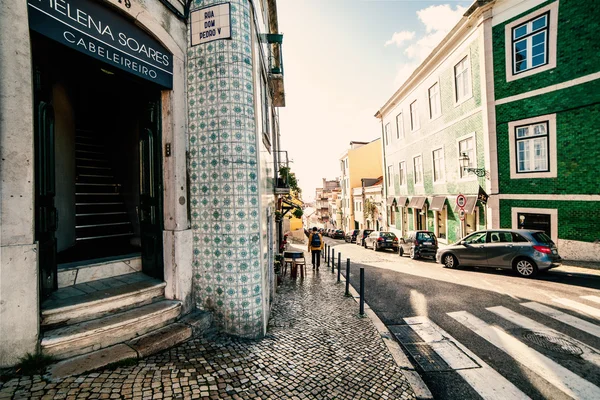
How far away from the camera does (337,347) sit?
4559 millimetres

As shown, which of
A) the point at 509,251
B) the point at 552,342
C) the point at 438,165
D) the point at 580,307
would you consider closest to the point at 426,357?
the point at 552,342

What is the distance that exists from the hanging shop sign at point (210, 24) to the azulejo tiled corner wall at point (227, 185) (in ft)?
0.27

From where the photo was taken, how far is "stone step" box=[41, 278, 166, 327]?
10.9 ft

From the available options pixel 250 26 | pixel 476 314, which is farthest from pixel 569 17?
pixel 250 26

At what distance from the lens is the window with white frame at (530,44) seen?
1224cm

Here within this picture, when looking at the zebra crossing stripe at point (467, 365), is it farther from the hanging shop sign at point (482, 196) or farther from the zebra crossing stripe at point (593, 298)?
the hanging shop sign at point (482, 196)

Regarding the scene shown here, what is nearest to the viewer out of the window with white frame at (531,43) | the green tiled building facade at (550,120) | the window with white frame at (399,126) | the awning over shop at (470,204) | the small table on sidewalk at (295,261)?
the small table on sidewalk at (295,261)

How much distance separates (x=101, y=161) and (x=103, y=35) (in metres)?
5.00

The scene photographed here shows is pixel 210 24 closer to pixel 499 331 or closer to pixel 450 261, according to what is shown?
pixel 499 331

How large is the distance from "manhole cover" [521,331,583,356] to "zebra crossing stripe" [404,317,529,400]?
124 centimetres

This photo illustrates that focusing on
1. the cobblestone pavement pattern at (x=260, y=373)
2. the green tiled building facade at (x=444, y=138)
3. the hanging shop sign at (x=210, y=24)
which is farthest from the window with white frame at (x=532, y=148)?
the hanging shop sign at (x=210, y=24)

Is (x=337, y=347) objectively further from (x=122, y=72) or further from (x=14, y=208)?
(x=122, y=72)

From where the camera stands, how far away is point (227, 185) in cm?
449

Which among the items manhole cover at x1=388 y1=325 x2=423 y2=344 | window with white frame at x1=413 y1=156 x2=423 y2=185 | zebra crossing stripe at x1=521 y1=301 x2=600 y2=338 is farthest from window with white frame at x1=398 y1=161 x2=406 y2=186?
manhole cover at x1=388 y1=325 x2=423 y2=344
